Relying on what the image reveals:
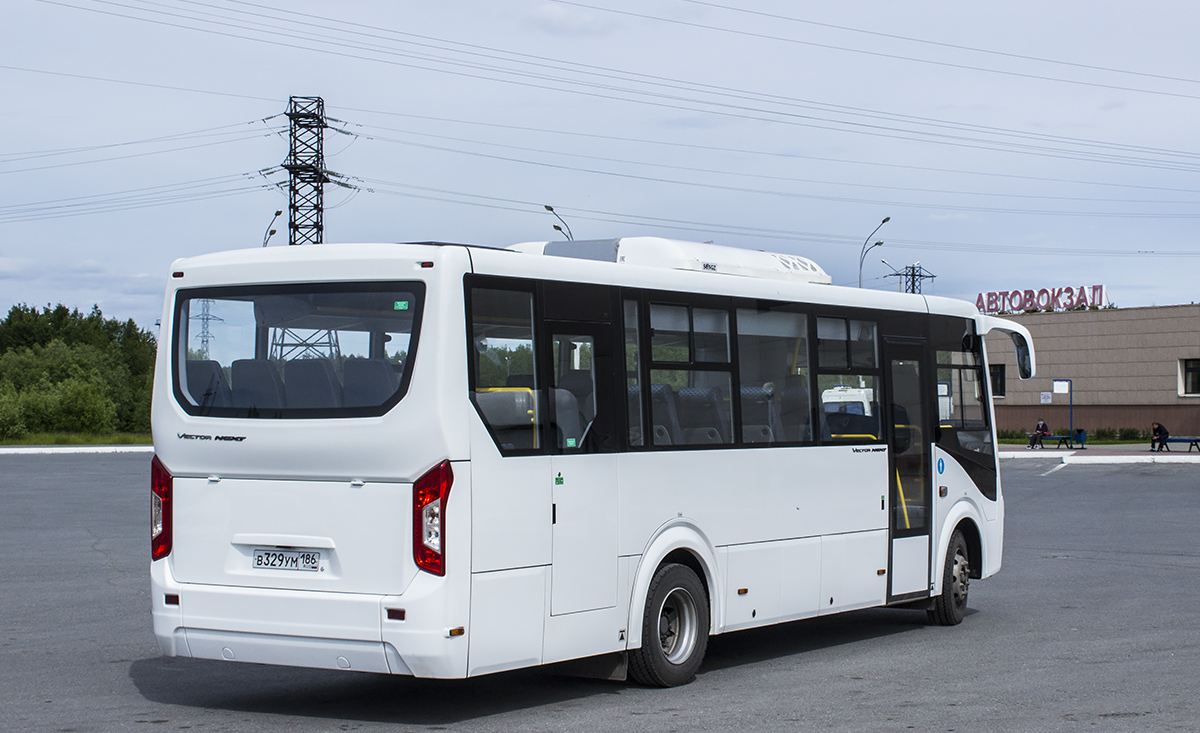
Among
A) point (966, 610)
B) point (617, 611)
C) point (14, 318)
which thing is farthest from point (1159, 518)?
point (14, 318)

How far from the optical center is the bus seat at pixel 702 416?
29.9 ft

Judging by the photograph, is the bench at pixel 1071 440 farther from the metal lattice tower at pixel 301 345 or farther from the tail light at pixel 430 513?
the tail light at pixel 430 513

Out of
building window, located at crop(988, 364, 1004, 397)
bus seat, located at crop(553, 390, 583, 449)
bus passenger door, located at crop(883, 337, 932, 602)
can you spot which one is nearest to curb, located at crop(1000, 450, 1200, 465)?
building window, located at crop(988, 364, 1004, 397)

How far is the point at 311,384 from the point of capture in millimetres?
7688

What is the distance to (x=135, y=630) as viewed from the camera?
11188 mm

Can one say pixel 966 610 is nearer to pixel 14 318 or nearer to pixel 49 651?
pixel 49 651

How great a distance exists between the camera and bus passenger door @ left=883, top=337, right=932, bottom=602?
11.3 metres

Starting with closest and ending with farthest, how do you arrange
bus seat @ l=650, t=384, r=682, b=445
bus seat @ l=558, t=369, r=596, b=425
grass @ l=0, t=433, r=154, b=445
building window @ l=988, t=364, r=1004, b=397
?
1. bus seat @ l=558, t=369, r=596, b=425
2. bus seat @ l=650, t=384, r=682, b=445
3. building window @ l=988, t=364, r=1004, b=397
4. grass @ l=0, t=433, r=154, b=445

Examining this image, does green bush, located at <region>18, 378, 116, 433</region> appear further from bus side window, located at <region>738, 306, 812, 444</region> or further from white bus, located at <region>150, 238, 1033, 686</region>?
bus side window, located at <region>738, 306, 812, 444</region>

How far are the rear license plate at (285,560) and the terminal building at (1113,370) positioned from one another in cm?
6829

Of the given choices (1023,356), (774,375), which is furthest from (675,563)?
(1023,356)

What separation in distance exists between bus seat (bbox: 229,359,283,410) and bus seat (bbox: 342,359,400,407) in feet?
1.60

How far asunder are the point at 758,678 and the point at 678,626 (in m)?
0.81

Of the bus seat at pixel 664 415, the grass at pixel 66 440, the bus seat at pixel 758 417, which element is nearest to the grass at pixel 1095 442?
the grass at pixel 66 440
